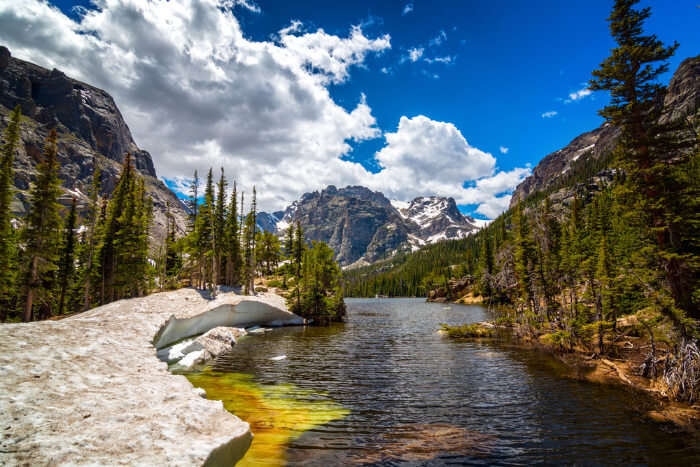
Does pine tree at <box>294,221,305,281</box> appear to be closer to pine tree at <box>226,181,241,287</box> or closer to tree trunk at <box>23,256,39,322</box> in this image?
pine tree at <box>226,181,241,287</box>

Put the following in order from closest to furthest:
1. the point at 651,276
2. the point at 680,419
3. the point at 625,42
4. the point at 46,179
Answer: the point at 680,419 → the point at 651,276 → the point at 625,42 → the point at 46,179

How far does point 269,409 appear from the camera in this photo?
1290 centimetres

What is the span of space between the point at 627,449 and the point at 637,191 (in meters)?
12.6

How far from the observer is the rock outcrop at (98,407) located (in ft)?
18.7

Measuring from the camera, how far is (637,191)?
52.4 ft

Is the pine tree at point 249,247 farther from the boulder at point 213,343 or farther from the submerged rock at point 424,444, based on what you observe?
the submerged rock at point 424,444

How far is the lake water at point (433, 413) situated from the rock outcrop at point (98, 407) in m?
2.16

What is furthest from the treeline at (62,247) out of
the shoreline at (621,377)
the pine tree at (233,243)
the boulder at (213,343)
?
the shoreline at (621,377)

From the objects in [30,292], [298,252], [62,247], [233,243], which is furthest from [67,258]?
[298,252]

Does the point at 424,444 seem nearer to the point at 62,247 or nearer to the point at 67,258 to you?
the point at 67,258

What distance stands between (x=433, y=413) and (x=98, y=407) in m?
11.6

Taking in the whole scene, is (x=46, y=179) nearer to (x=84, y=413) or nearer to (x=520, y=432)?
(x=84, y=413)

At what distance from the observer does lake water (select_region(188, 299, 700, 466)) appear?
945 centimetres

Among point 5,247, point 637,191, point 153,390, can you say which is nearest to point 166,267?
point 5,247
